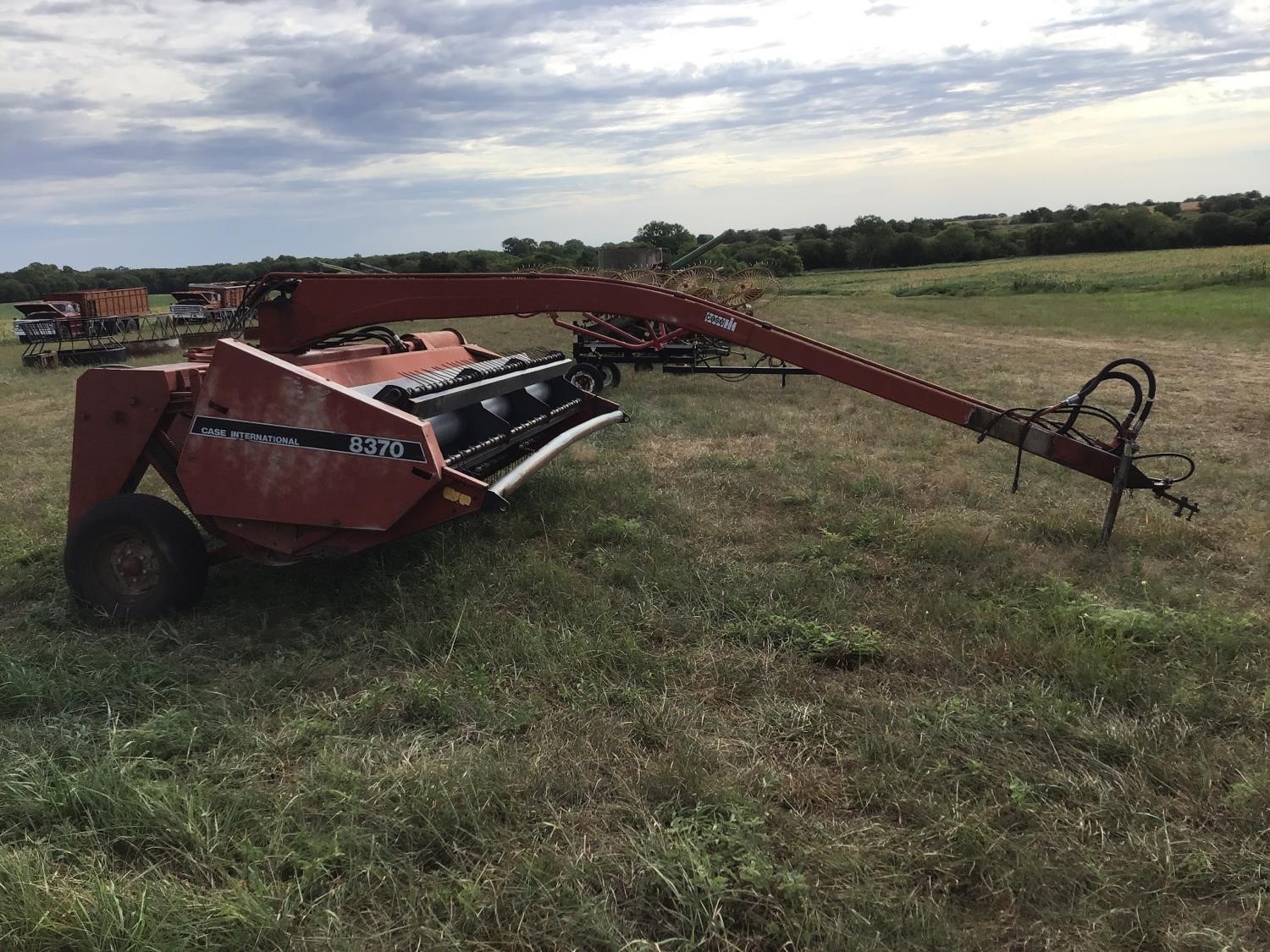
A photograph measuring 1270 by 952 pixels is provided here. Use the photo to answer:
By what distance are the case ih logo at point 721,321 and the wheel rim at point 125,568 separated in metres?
3.24

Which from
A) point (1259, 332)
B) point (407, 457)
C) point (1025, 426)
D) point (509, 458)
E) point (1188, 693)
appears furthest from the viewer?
point (1259, 332)

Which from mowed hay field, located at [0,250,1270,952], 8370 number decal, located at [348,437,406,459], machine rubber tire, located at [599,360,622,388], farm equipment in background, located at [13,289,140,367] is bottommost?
mowed hay field, located at [0,250,1270,952]

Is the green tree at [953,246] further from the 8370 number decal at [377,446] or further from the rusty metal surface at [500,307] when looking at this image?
the 8370 number decal at [377,446]

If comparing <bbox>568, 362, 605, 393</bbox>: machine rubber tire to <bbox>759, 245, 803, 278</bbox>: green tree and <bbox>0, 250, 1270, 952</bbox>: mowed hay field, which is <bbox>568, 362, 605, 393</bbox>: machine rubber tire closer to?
<bbox>0, 250, 1270, 952</bbox>: mowed hay field

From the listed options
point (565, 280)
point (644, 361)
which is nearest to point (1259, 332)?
point (644, 361)

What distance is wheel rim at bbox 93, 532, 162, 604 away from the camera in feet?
Result: 13.9

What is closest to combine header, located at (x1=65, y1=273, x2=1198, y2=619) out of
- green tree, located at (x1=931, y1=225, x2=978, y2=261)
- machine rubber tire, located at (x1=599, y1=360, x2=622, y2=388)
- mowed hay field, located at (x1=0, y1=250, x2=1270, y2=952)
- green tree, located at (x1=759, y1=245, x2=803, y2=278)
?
mowed hay field, located at (x1=0, y1=250, x2=1270, y2=952)

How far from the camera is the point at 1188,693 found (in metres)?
3.13

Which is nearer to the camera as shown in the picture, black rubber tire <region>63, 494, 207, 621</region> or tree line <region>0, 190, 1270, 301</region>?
black rubber tire <region>63, 494, 207, 621</region>

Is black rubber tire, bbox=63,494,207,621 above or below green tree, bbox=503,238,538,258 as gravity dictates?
below

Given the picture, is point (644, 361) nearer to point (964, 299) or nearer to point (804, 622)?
point (804, 622)

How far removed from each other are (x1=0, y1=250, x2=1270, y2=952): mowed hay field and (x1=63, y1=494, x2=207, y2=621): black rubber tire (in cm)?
13

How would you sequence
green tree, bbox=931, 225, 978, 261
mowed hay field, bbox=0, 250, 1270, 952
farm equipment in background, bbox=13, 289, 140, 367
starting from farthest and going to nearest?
green tree, bbox=931, 225, 978, 261
farm equipment in background, bbox=13, 289, 140, 367
mowed hay field, bbox=0, 250, 1270, 952

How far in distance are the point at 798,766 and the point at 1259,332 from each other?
70.0 feet
